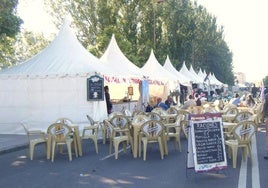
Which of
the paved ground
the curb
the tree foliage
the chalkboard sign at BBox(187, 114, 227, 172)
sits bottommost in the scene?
the paved ground

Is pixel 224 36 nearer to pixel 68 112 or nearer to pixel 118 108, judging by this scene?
pixel 118 108

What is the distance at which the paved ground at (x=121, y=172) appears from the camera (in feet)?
24.3

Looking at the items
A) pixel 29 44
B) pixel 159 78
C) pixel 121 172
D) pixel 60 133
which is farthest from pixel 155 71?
pixel 29 44

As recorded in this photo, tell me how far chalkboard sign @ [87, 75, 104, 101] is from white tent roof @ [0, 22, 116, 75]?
1.04ft

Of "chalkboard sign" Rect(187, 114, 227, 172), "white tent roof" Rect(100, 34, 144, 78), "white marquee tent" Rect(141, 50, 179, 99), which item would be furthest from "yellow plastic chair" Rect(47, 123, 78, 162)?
"white marquee tent" Rect(141, 50, 179, 99)

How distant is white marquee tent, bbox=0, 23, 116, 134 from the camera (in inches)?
609

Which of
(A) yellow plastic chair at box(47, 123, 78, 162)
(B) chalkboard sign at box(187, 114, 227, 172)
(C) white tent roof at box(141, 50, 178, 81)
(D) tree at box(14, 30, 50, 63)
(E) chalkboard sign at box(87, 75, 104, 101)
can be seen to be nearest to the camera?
(B) chalkboard sign at box(187, 114, 227, 172)

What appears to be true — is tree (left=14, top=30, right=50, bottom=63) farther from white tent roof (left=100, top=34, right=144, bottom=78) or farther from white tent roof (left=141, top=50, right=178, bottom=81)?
white tent roof (left=100, top=34, right=144, bottom=78)

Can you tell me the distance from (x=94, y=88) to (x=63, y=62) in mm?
1973

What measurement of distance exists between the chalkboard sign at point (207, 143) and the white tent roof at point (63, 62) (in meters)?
8.10

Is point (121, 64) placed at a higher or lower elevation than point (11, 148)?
higher

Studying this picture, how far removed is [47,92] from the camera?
15836mm

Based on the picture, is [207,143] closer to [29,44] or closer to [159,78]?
[159,78]

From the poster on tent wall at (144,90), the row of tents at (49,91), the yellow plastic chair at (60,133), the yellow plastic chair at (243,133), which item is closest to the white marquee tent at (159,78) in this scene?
the poster on tent wall at (144,90)
